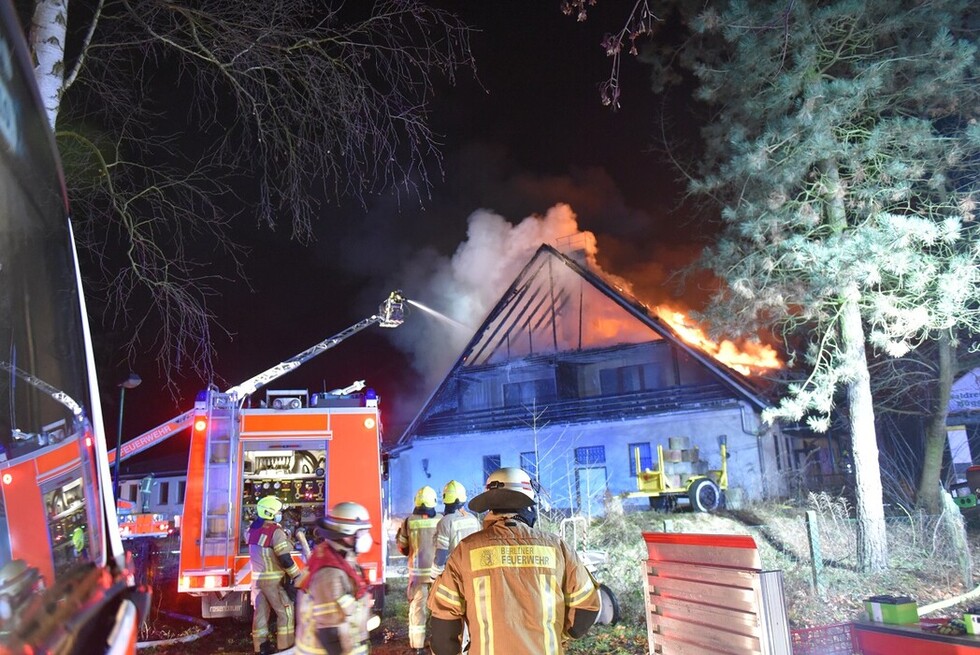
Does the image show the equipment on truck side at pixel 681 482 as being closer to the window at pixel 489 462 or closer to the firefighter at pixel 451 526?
the window at pixel 489 462

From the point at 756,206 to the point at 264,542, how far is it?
8.48 m

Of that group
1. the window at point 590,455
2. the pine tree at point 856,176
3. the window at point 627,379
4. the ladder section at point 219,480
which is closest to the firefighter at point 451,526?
the ladder section at point 219,480

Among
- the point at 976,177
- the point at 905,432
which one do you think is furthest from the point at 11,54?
the point at 905,432

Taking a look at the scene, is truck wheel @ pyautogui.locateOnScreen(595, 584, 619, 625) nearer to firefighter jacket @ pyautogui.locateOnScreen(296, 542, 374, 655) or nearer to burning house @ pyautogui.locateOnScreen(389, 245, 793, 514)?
firefighter jacket @ pyautogui.locateOnScreen(296, 542, 374, 655)

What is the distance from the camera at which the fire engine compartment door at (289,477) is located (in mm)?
8695

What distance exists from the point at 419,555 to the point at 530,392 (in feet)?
46.1

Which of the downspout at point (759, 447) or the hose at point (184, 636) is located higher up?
the downspout at point (759, 447)

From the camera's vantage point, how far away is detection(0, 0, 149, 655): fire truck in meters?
1.18

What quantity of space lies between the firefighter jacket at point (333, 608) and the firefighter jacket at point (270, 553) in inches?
124

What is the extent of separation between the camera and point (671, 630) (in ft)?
14.5

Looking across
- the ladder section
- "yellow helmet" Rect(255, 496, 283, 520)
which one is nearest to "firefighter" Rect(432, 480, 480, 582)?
"yellow helmet" Rect(255, 496, 283, 520)

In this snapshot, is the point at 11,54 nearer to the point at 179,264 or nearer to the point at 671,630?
the point at 671,630

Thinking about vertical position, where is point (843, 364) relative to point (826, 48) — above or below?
below

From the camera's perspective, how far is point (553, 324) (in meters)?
21.1
